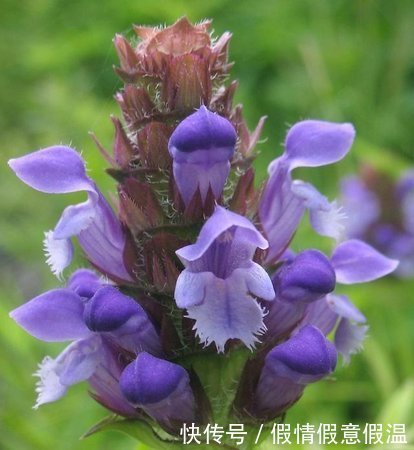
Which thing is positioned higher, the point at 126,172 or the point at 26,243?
the point at 26,243

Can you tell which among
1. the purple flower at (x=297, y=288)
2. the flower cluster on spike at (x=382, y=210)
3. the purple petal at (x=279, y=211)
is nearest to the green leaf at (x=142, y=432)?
the purple flower at (x=297, y=288)

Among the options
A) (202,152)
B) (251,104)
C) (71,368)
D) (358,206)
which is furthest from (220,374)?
(251,104)

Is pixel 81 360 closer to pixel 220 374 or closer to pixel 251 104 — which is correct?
pixel 220 374

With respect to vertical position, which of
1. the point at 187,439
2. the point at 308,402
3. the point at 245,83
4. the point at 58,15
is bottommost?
the point at 187,439

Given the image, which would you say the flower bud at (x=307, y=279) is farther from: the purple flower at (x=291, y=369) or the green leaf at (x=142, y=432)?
the green leaf at (x=142, y=432)

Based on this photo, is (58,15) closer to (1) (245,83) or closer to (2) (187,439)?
(1) (245,83)

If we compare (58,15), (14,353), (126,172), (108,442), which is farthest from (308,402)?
(58,15)
